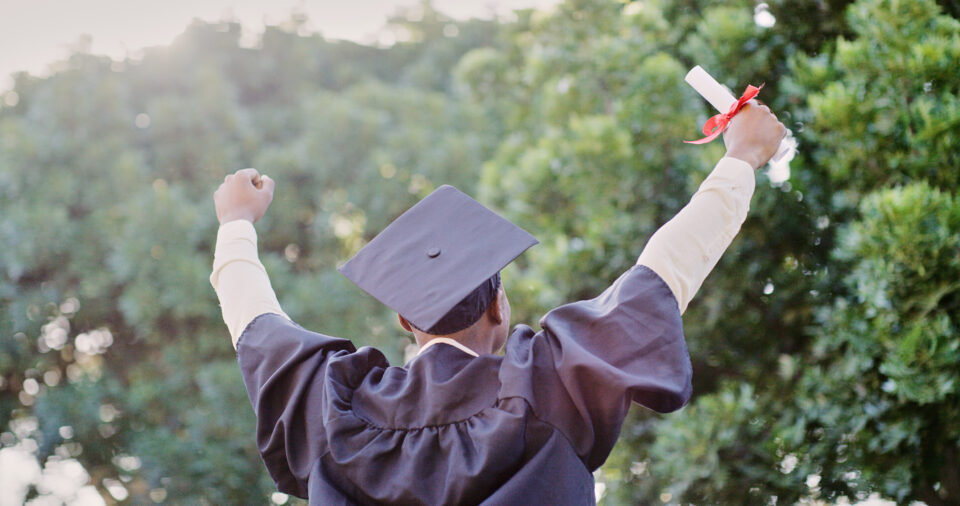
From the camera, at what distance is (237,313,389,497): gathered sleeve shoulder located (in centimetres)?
170

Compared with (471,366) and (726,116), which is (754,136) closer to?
(726,116)

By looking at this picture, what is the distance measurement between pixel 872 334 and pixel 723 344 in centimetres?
102

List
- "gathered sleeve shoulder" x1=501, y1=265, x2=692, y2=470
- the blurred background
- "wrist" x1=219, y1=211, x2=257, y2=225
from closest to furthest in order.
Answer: "gathered sleeve shoulder" x1=501, y1=265, x2=692, y2=470 → "wrist" x1=219, y1=211, x2=257, y2=225 → the blurred background

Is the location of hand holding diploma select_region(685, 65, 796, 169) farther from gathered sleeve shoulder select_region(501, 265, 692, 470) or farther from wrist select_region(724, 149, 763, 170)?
gathered sleeve shoulder select_region(501, 265, 692, 470)

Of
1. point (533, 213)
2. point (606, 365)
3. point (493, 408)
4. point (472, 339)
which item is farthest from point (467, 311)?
point (533, 213)

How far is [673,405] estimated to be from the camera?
4.93ft

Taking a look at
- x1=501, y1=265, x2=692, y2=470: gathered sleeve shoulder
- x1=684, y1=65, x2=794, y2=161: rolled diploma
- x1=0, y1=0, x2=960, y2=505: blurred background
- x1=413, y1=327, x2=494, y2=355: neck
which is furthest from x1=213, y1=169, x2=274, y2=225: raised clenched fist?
x1=0, y1=0, x2=960, y2=505: blurred background

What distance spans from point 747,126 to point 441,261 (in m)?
0.60

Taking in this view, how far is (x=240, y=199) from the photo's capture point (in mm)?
1971

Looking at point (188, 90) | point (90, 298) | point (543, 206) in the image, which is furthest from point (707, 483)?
point (188, 90)

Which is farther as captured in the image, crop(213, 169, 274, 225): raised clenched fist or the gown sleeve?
crop(213, 169, 274, 225): raised clenched fist

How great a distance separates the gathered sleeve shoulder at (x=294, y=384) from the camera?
1697mm

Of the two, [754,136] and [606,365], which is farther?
[754,136]

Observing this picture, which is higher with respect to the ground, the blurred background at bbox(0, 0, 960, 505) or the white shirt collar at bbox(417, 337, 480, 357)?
the white shirt collar at bbox(417, 337, 480, 357)
